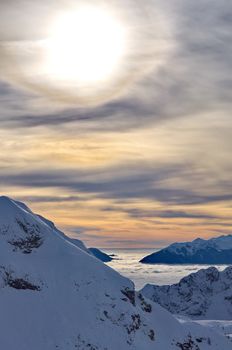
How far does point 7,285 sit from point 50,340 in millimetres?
10587

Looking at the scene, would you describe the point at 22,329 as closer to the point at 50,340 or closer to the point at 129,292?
the point at 50,340

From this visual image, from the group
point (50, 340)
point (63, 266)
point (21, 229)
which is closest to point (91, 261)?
point (63, 266)

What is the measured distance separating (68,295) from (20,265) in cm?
849

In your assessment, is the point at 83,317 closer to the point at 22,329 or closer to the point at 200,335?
the point at 22,329

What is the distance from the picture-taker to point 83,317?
79.0 meters

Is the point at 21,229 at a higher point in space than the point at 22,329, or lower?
higher

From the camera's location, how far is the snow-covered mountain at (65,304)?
2896 inches

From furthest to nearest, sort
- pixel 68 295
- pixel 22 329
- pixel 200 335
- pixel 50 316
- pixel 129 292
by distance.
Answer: pixel 200 335 → pixel 129 292 → pixel 68 295 → pixel 50 316 → pixel 22 329

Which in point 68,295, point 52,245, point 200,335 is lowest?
point 200,335

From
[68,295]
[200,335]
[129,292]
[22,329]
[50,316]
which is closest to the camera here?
[22,329]

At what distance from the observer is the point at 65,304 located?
8044cm

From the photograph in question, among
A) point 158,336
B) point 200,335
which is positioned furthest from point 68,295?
point 200,335

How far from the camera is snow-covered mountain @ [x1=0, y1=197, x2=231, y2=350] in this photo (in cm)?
7356

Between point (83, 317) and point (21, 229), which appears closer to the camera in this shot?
point (83, 317)
